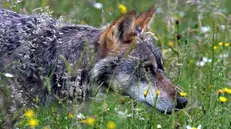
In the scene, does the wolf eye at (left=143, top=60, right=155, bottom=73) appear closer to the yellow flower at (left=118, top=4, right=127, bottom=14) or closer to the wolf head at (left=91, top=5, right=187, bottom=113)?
the wolf head at (left=91, top=5, right=187, bottom=113)

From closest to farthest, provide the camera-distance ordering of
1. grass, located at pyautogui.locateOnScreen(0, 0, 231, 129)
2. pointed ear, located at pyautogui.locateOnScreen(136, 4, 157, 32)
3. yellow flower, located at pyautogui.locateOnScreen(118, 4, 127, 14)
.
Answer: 1. grass, located at pyautogui.locateOnScreen(0, 0, 231, 129)
2. pointed ear, located at pyautogui.locateOnScreen(136, 4, 157, 32)
3. yellow flower, located at pyautogui.locateOnScreen(118, 4, 127, 14)

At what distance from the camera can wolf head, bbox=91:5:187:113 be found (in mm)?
5902

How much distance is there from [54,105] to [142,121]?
0.81 m

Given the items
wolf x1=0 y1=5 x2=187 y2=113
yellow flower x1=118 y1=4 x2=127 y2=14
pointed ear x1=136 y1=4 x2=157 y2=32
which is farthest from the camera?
yellow flower x1=118 y1=4 x2=127 y2=14

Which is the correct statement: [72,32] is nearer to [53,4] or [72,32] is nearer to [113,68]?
[113,68]

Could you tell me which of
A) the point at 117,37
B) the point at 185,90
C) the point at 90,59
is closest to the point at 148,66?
the point at 117,37

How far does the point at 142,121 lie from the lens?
560 cm

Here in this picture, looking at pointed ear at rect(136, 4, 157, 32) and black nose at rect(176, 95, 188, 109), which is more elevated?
pointed ear at rect(136, 4, 157, 32)

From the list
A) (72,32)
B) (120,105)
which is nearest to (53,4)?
(72,32)

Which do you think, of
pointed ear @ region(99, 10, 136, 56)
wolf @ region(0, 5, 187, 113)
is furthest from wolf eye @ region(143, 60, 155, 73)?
pointed ear @ region(99, 10, 136, 56)

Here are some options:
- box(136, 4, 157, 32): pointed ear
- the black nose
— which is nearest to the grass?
the black nose

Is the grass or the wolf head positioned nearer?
the grass

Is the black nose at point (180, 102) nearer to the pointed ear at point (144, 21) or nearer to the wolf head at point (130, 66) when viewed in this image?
the wolf head at point (130, 66)

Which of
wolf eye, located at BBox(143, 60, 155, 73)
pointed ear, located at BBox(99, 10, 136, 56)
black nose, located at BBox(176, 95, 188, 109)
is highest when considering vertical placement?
pointed ear, located at BBox(99, 10, 136, 56)
